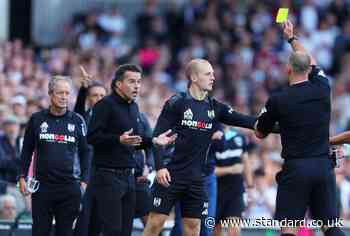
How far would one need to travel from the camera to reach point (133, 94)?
45.3 feet

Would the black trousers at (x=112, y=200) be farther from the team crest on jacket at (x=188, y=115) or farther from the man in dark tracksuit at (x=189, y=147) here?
the team crest on jacket at (x=188, y=115)

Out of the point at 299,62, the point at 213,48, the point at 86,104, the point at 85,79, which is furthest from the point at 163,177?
the point at 213,48

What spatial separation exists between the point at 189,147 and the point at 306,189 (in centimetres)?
160

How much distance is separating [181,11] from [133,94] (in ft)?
42.6

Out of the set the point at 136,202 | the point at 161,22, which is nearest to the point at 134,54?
the point at 161,22

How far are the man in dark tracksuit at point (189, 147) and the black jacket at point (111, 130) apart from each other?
0.37 metres

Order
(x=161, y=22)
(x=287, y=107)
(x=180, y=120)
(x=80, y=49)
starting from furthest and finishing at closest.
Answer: (x=161, y=22)
(x=80, y=49)
(x=180, y=120)
(x=287, y=107)

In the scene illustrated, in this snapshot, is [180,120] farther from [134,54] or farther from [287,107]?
[134,54]

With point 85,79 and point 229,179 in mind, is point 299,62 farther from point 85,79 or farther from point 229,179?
point 229,179

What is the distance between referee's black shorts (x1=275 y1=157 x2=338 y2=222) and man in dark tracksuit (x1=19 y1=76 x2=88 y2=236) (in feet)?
8.63

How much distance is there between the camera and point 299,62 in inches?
502

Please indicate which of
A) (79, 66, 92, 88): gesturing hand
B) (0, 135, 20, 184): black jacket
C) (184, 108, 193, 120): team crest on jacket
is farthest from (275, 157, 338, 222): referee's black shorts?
(0, 135, 20, 184): black jacket

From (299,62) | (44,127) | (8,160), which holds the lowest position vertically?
(44,127)

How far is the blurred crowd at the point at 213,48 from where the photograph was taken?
23000 mm
